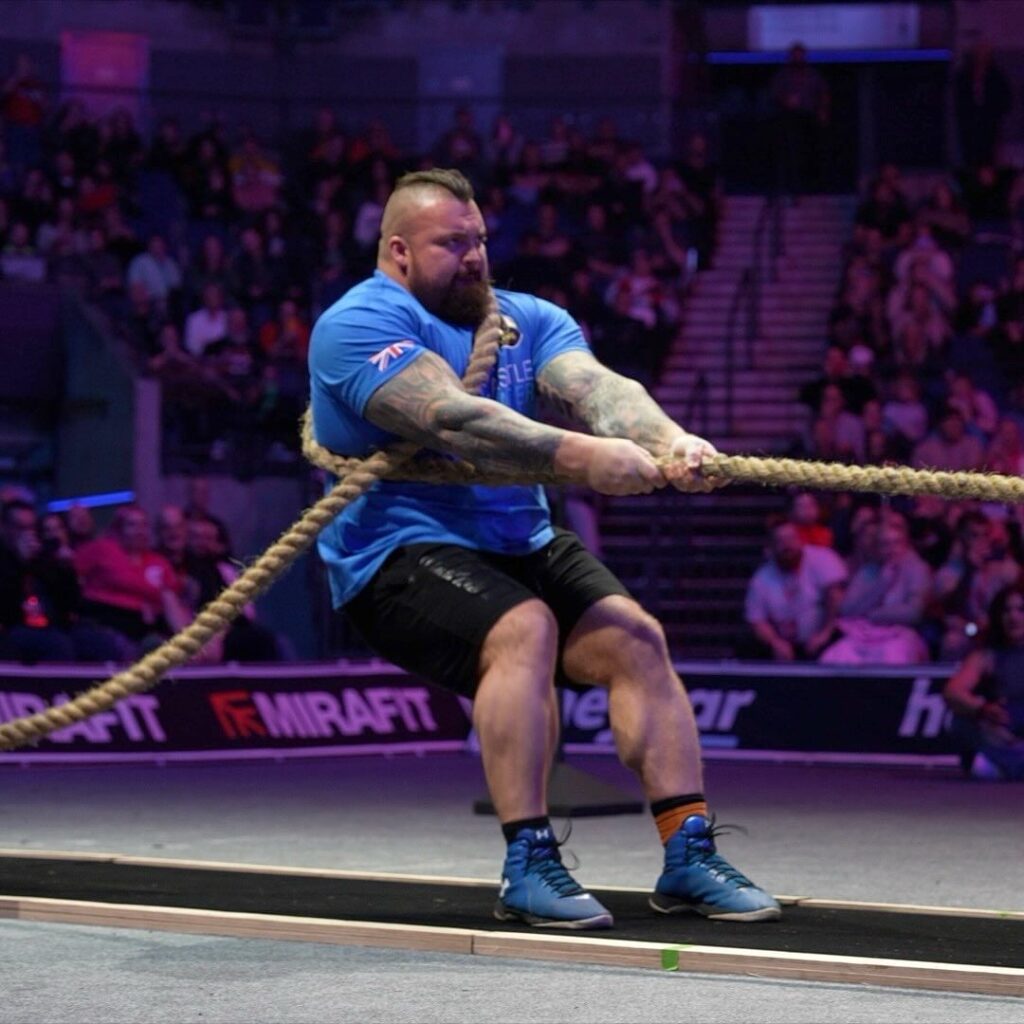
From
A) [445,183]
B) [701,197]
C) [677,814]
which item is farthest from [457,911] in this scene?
[701,197]

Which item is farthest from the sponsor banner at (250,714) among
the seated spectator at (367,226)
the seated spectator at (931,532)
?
the seated spectator at (367,226)

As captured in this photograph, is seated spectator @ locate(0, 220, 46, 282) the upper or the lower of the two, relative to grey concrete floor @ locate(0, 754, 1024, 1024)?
upper

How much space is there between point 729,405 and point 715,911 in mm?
11627

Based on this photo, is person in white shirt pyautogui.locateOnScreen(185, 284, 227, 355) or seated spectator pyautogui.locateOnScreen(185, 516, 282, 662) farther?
person in white shirt pyautogui.locateOnScreen(185, 284, 227, 355)

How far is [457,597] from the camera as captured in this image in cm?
521

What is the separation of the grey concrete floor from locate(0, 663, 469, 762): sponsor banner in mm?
233

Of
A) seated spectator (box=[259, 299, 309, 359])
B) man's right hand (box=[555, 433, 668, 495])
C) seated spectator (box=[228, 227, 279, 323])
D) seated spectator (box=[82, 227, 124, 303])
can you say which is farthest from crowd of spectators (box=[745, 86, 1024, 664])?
man's right hand (box=[555, 433, 668, 495])

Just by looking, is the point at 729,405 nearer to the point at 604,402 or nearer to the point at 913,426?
the point at 913,426

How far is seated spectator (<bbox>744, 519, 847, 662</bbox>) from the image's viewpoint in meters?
12.5

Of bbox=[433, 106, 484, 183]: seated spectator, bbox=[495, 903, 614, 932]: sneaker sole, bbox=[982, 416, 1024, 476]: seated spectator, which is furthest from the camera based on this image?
bbox=[433, 106, 484, 183]: seated spectator

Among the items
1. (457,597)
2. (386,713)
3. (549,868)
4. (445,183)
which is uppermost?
(445,183)

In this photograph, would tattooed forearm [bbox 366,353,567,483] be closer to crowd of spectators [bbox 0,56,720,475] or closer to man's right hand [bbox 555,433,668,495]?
man's right hand [bbox 555,433,668,495]

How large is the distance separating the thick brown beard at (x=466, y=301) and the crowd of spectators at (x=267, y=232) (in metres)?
10.1

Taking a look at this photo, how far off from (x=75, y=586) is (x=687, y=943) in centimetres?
806
